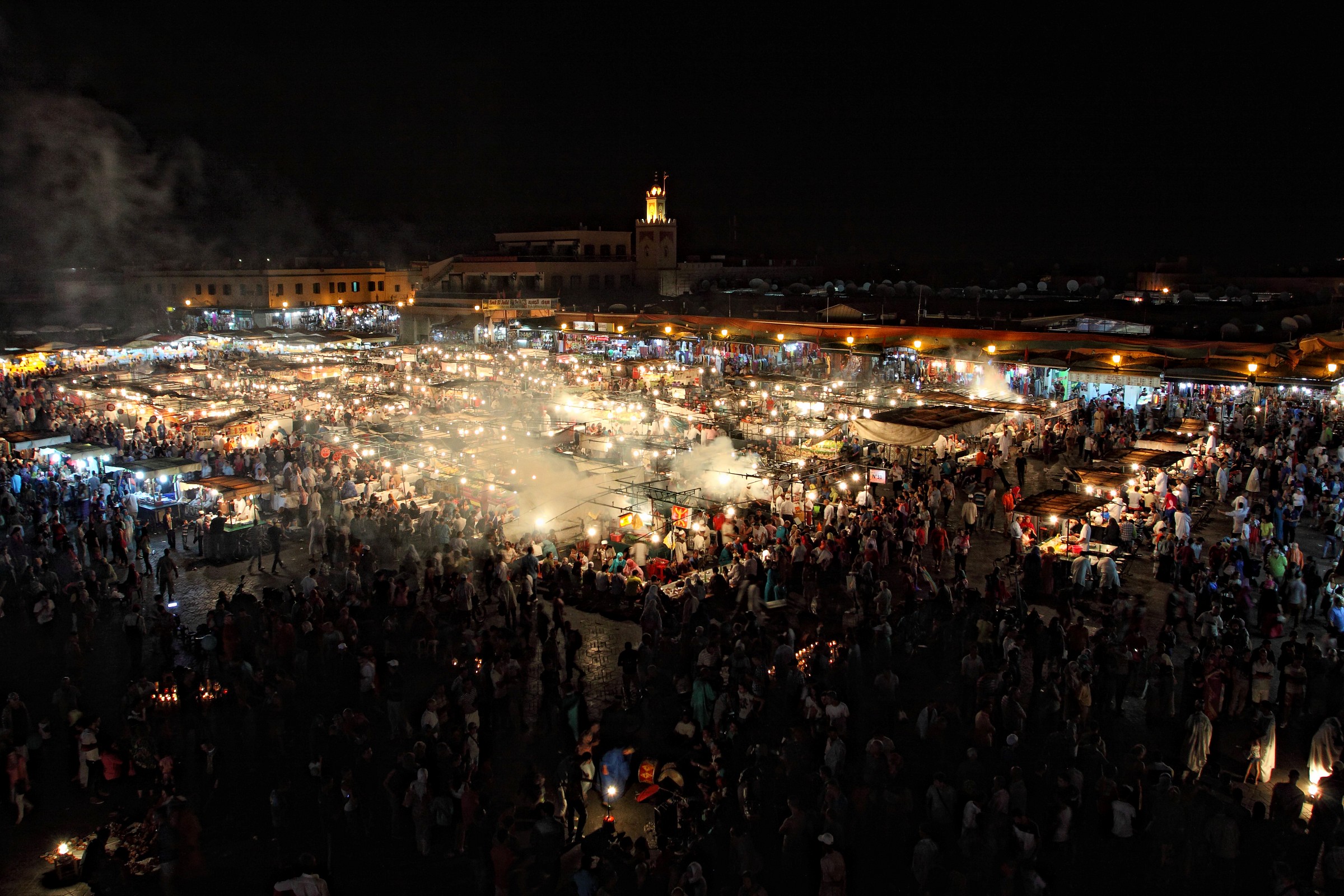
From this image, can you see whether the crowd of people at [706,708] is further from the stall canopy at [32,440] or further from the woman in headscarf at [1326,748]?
the stall canopy at [32,440]

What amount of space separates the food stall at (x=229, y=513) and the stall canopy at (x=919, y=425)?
9.81m

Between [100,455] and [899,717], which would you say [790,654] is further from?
[100,455]

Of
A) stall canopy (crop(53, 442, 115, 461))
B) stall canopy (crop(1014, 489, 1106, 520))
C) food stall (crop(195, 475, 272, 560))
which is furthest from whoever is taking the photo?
stall canopy (crop(53, 442, 115, 461))

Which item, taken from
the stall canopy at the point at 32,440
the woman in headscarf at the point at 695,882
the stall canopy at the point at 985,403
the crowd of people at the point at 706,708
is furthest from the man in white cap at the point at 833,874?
the stall canopy at the point at 32,440

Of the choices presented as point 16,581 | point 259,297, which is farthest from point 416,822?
point 259,297

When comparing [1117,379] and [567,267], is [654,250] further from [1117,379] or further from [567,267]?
[1117,379]

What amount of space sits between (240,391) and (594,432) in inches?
429

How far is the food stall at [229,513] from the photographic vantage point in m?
12.5

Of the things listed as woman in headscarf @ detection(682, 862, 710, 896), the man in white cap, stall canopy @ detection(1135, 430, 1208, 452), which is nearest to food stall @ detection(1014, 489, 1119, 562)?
stall canopy @ detection(1135, 430, 1208, 452)

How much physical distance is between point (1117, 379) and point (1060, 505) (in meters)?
10.9

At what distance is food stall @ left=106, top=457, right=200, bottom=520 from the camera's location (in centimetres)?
1373

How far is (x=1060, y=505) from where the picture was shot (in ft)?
37.1

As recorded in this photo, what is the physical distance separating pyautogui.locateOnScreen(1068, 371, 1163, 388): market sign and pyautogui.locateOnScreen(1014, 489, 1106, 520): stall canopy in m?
9.60

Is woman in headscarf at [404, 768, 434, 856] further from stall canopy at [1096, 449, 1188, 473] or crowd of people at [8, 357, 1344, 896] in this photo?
stall canopy at [1096, 449, 1188, 473]
